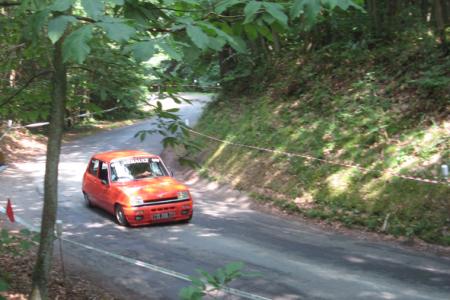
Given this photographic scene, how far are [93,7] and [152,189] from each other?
32.3ft

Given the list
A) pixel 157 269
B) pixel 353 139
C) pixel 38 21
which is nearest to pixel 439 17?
pixel 353 139

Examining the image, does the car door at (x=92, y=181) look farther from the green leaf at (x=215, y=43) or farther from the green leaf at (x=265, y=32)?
the green leaf at (x=215, y=43)

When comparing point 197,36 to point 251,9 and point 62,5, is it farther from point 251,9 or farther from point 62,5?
point 62,5

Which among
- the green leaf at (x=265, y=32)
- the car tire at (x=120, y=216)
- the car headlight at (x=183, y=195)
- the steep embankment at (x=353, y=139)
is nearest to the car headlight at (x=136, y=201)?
the car tire at (x=120, y=216)

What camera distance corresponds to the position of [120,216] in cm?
1250

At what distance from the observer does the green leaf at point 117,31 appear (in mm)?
2594

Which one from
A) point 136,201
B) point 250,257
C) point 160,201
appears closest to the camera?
point 250,257

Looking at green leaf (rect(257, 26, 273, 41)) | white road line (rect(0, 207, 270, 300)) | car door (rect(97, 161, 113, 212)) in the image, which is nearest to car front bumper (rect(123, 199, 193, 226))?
car door (rect(97, 161, 113, 212))

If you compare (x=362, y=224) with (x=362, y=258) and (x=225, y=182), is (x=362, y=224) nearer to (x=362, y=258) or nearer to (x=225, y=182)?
(x=362, y=258)

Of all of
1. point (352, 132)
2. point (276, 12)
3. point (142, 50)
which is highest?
point (276, 12)

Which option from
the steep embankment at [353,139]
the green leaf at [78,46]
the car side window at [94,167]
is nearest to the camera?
the green leaf at [78,46]

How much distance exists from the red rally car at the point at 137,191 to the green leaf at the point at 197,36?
943 centimetres

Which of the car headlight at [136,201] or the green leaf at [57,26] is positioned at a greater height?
the green leaf at [57,26]

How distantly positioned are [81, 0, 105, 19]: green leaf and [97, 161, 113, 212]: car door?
415 inches
